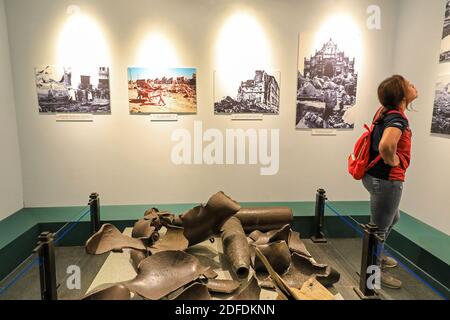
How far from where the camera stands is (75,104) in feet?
12.9

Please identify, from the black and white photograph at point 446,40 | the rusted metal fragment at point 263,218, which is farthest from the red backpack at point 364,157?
the black and white photograph at point 446,40

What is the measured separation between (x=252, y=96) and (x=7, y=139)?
296 centimetres

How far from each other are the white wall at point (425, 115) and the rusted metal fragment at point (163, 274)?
264 cm

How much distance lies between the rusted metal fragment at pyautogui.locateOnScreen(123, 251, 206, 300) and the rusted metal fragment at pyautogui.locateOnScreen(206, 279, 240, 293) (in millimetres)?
106

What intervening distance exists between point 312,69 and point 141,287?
3.23 m

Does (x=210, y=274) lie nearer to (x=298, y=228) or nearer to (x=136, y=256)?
(x=136, y=256)

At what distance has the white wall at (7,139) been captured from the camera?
3.66 metres

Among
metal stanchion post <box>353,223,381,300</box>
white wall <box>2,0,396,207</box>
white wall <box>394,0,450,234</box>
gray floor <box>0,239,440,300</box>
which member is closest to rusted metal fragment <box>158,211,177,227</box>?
gray floor <box>0,239,440,300</box>

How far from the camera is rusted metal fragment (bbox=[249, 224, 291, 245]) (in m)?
2.95

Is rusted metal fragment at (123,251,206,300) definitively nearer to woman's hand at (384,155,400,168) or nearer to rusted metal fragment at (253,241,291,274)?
rusted metal fragment at (253,241,291,274)

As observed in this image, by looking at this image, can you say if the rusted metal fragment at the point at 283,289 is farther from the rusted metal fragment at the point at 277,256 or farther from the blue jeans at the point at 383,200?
the blue jeans at the point at 383,200

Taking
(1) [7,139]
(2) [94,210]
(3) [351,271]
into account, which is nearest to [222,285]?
(3) [351,271]

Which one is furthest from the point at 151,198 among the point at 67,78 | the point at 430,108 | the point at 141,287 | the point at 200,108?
the point at 430,108
